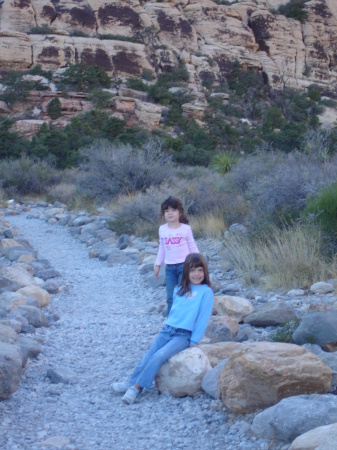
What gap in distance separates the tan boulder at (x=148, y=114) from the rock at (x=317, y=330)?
37.2 meters

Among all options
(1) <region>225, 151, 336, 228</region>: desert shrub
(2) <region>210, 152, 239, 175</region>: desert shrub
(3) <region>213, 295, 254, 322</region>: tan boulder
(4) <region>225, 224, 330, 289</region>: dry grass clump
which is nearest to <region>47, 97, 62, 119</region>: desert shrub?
(2) <region>210, 152, 239, 175</region>: desert shrub

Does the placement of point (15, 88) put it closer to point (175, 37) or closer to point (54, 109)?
point (54, 109)

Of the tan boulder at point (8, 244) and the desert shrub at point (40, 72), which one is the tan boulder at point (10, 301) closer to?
the tan boulder at point (8, 244)

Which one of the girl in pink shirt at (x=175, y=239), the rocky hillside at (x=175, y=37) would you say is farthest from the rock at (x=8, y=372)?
the rocky hillside at (x=175, y=37)

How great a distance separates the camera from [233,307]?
5.77 metres

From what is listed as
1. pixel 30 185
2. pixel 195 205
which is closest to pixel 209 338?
pixel 195 205

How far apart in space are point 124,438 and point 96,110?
37725 mm

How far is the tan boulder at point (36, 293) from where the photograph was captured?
661cm

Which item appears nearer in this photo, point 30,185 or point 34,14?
point 30,185

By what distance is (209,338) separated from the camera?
4977mm

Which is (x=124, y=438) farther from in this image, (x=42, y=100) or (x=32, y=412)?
(x=42, y=100)

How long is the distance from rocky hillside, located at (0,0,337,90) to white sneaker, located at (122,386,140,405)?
44516 millimetres

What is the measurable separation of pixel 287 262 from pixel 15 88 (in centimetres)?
3776

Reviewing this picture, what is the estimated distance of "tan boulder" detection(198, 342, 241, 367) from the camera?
429 centimetres
